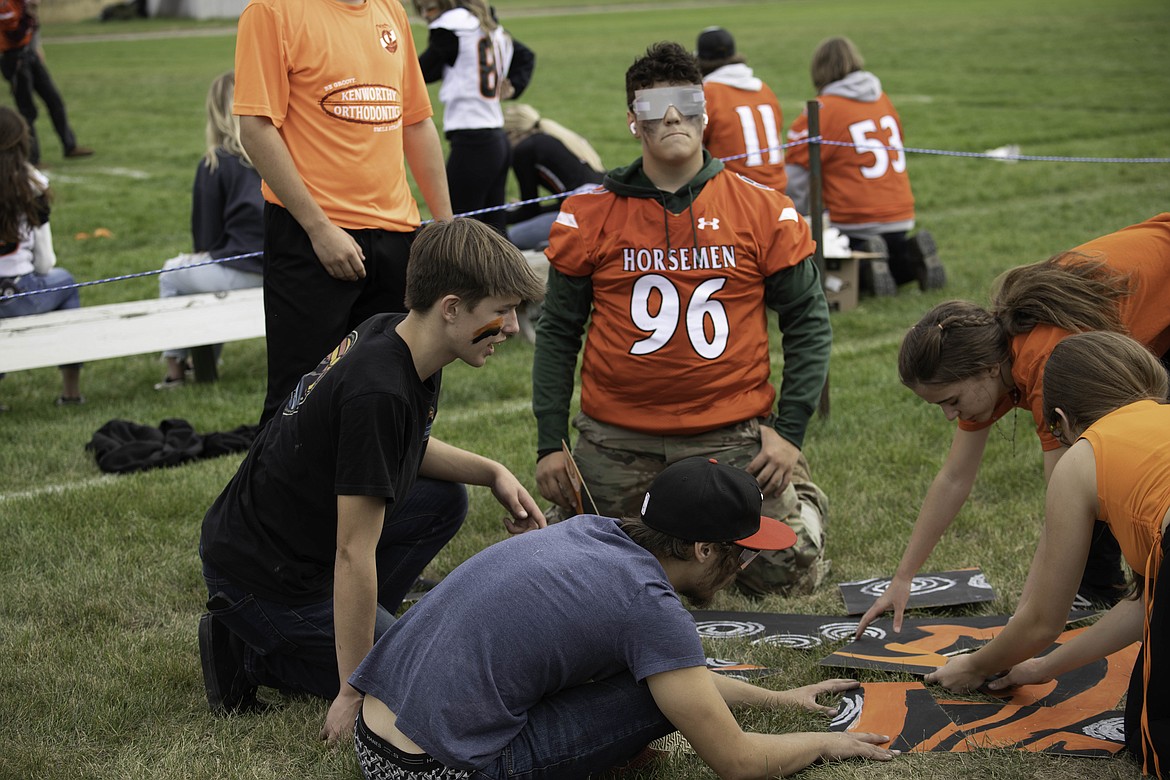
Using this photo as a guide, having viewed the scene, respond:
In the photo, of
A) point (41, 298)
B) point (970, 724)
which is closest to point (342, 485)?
point (970, 724)

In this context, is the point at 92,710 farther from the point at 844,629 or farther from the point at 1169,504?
the point at 1169,504

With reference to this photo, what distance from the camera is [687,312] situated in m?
4.30

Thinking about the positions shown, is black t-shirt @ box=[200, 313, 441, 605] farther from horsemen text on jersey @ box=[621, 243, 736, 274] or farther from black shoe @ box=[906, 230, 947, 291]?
black shoe @ box=[906, 230, 947, 291]

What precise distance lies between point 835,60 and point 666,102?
473cm

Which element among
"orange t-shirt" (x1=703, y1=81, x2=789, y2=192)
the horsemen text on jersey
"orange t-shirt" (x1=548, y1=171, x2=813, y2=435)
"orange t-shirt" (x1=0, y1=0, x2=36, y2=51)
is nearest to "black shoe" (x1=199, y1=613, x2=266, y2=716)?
"orange t-shirt" (x1=548, y1=171, x2=813, y2=435)

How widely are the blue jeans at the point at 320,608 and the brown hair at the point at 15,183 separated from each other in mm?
4058

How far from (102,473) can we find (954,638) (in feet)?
12.4

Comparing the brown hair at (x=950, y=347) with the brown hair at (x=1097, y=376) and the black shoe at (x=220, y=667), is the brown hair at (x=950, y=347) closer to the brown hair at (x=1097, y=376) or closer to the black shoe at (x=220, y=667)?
the brown hair at (x=1097, y=376)

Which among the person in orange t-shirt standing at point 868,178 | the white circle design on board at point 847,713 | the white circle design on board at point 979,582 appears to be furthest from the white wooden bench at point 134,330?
the white circle design on board at point 847,713

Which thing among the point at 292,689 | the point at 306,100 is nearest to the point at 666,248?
the point at 306,100

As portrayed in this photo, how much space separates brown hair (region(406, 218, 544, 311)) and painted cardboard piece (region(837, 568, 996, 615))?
175 centimetres

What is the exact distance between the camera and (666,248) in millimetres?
4301

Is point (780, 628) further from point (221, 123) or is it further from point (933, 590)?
point (221, 123)

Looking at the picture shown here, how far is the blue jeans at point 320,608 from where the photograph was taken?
10.6 ft
